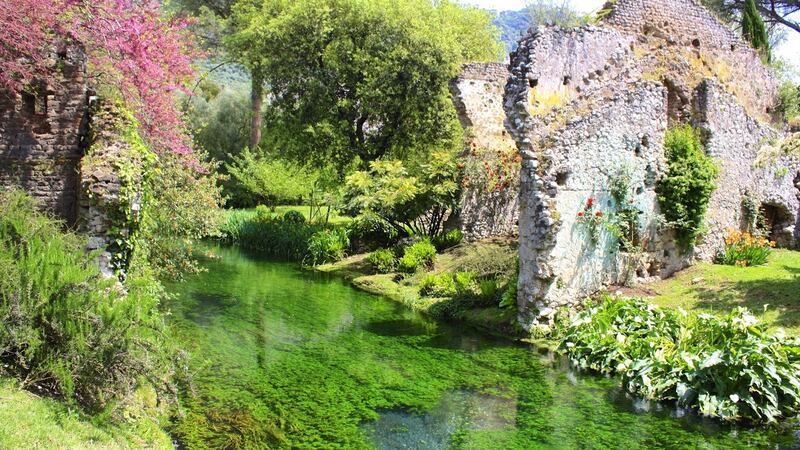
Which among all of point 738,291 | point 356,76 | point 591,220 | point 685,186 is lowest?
point 738,291

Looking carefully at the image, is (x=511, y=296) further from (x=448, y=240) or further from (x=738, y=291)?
(x=448, y=240)

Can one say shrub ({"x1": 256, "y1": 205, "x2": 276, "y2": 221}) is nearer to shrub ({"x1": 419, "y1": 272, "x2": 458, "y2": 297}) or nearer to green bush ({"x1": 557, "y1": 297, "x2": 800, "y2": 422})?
shrub ({"x1": 419, "y1": 272, "x2": 458, "y2": 297})

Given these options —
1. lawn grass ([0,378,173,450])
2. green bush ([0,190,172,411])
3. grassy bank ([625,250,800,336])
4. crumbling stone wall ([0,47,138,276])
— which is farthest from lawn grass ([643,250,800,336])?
crumbling stone wall ([0,47,138,276])

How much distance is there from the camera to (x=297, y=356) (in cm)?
1183

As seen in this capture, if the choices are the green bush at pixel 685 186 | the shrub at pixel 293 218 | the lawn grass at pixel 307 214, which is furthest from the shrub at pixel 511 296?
the shrub at pixel 293 218

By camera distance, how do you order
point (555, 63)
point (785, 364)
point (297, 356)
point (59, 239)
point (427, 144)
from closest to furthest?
1. point (59, 239)
2. point (785, 364)
3. point (297, 356)
4. point (555, 63)
5. point (427, 144)

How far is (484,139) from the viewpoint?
71.5 ft

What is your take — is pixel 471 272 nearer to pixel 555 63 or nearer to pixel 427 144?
pixel 555 63

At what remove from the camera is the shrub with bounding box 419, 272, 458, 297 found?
16.8m

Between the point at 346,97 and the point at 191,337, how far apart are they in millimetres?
15215

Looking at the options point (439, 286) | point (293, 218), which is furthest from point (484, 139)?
point (293, 218)

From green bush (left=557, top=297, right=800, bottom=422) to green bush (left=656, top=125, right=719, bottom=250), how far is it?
3594mm

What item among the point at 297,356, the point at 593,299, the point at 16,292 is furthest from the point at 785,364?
Result: the point at 16,292

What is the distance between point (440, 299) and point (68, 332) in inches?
412
